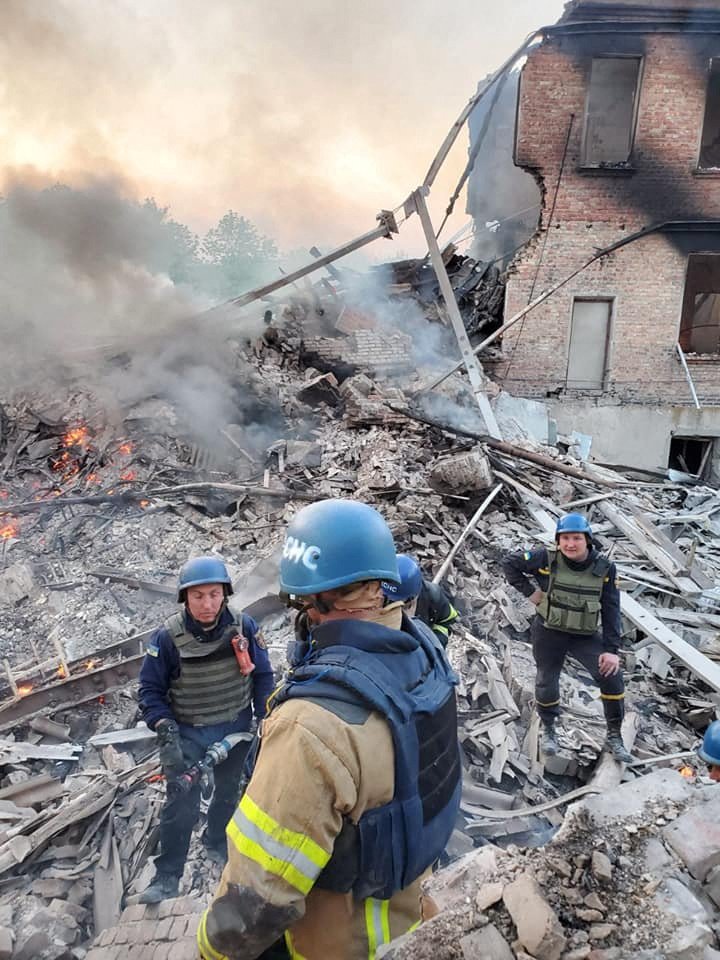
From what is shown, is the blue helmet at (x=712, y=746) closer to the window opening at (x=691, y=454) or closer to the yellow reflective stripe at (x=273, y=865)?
the yellow reflective stripe at (x=273, y=865)

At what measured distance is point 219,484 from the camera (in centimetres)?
717

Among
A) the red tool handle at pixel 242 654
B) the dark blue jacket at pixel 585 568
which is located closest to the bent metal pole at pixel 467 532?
the dark blue jacket at pixel 585 568

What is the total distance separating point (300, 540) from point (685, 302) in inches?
591

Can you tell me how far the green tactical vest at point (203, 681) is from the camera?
2.72 meters

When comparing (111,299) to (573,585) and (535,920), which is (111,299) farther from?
(535,920)

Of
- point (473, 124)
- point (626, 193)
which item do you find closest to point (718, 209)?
point (626, 193)

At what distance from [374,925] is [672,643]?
4.03 m

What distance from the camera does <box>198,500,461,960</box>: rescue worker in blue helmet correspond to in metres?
1.20

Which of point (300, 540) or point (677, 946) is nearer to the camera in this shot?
point (677, 946)

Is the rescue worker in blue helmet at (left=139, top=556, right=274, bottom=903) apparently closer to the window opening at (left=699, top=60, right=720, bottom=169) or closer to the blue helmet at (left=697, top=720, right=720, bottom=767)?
the blue helmet at (left=697, top=720, right=720, bottom=767)

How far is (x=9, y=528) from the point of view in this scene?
6551 millimetres

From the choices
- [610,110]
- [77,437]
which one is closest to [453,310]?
[610,110]

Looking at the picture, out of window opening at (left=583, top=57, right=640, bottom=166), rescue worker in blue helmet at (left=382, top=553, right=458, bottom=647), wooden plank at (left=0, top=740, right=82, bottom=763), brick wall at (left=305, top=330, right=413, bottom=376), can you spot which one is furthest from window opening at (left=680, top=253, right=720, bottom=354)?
wooden plank at (left=0, top=740, right=82, bottom=763)

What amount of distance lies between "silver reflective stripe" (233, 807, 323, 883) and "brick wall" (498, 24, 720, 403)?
37.3 ft
